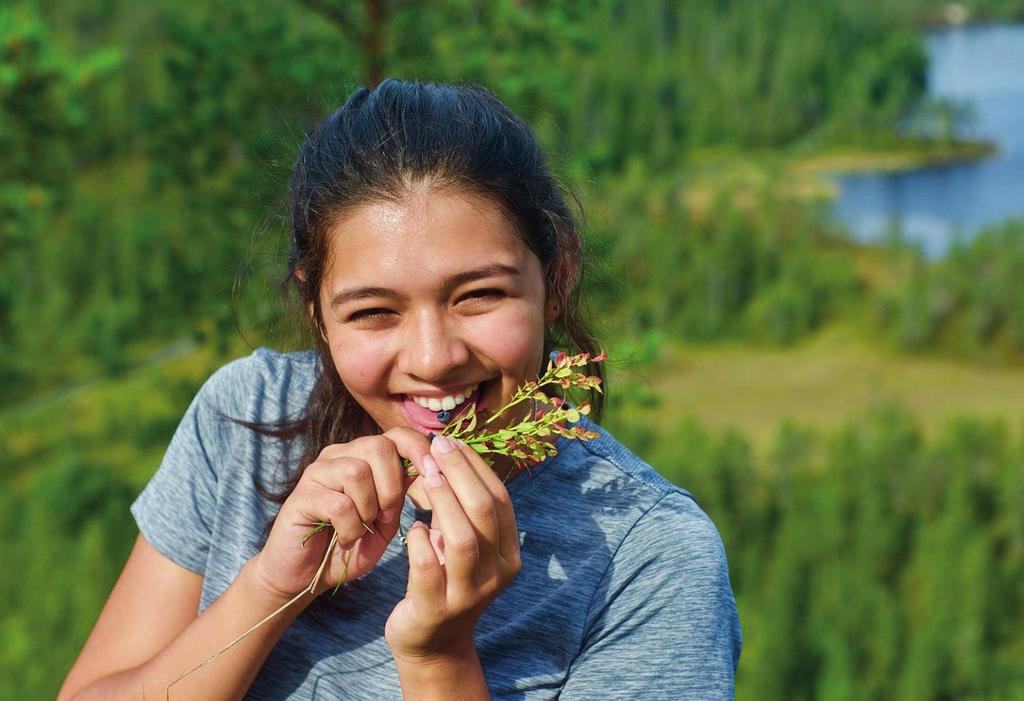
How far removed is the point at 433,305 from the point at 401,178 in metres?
0.18

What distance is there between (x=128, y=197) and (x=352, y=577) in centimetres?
4797

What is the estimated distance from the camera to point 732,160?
51812mm

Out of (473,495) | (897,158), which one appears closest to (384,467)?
(473,495)

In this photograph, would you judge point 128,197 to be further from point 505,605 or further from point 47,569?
point 505,605

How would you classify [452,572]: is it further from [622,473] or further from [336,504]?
[622,473]

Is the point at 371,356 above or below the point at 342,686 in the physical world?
above

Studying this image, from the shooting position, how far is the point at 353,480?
155cm

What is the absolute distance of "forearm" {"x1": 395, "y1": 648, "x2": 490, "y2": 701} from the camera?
5.07ft

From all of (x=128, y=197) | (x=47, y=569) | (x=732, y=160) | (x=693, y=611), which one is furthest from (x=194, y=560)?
(x=732, y=160)

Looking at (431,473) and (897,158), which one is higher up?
(431,473)

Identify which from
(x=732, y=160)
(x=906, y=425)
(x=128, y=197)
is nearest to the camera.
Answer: (x=906, y=425)

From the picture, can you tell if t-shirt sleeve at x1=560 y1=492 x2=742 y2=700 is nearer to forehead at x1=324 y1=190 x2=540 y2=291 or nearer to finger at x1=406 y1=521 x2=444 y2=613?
finger at x1=406 y1=521 x2=444 y2=613

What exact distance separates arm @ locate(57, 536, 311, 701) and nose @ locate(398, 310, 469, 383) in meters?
0.36

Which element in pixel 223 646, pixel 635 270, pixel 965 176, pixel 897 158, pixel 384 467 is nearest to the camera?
pixel 384 467
